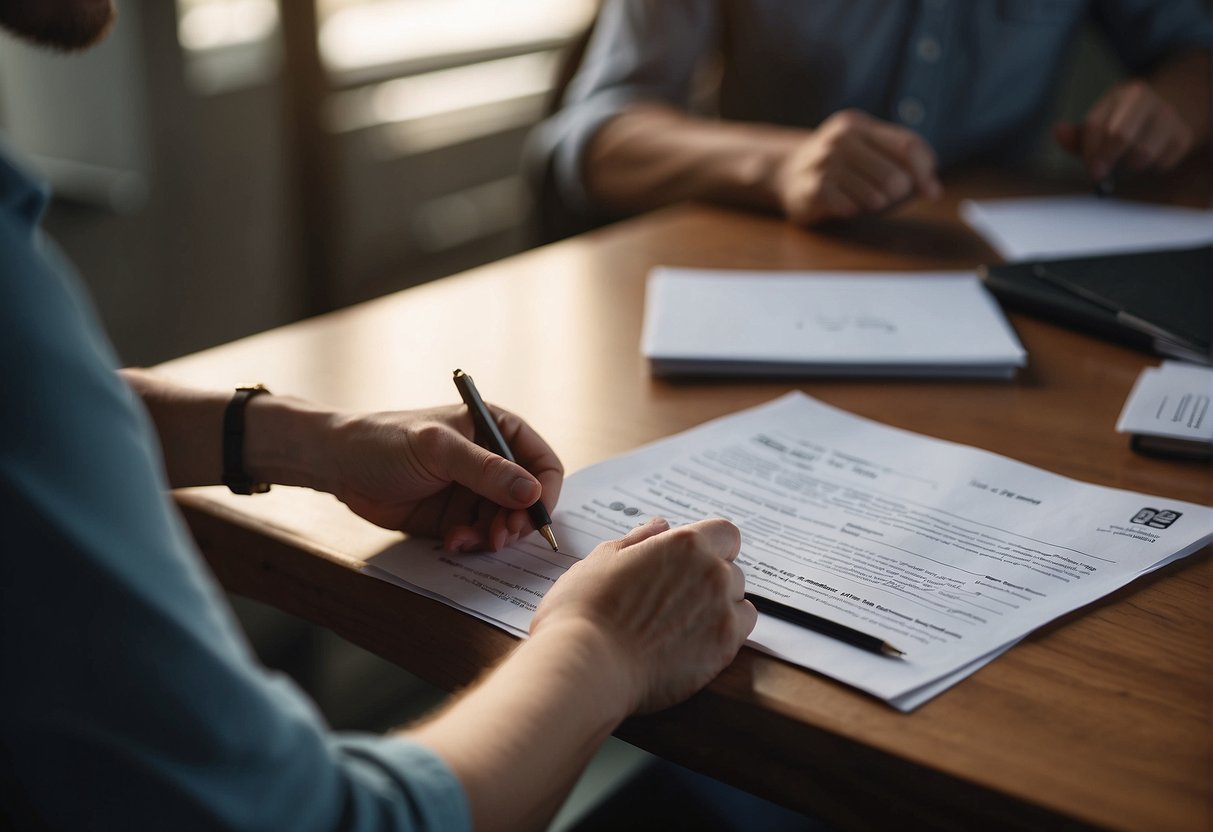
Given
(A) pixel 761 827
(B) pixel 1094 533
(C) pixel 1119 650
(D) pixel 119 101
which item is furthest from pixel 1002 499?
(D) pixel 119 101

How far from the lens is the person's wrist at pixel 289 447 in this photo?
0.71 m

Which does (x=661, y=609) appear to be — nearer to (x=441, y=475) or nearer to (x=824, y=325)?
(x=441, y=475)

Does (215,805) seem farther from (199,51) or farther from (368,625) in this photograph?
(199,51)

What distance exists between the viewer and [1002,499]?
2.34ft

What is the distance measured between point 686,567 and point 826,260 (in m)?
0.75

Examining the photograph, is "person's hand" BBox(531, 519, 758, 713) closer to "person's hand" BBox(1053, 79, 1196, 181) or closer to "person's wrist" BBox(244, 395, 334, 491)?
"person's wrist" BBox(244, 395, 334, 491)

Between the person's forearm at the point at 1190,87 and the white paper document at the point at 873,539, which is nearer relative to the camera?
the white paper document at the point at 873,539

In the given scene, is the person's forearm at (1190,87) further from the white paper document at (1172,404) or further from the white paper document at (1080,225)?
the white paper document at (1172,404)

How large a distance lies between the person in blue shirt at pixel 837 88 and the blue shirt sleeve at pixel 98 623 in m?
1.11

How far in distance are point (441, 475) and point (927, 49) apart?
133 centimetres

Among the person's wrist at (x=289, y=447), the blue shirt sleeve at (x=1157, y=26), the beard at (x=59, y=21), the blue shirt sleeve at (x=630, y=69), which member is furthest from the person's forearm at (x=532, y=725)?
the blue shirt sleeve at (x=1157, y=26)

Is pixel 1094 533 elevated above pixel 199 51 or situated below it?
below

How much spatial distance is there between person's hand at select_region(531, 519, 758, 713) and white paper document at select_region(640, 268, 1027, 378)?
→ 14.2 inches

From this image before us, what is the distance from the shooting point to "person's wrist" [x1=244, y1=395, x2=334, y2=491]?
0.71 meters
